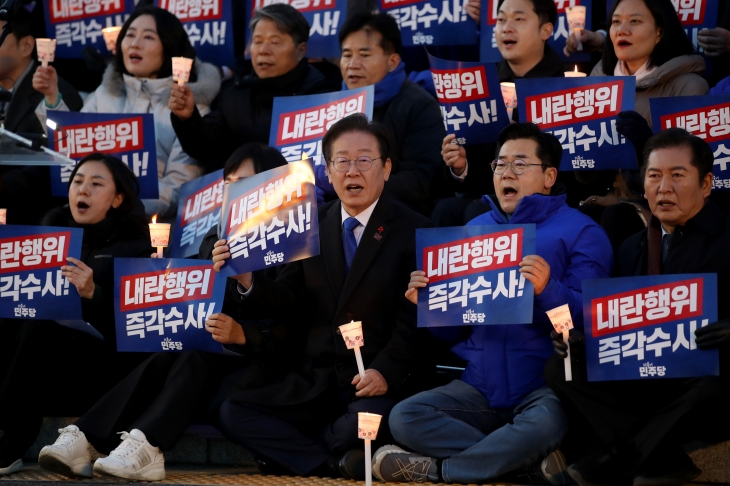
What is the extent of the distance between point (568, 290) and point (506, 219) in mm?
509

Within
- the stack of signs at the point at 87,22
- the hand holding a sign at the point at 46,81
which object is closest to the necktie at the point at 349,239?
the hand holding a sign at the point at 46,81

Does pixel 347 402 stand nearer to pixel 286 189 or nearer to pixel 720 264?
pixel 286 189

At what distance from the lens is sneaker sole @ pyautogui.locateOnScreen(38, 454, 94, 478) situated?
4945mm

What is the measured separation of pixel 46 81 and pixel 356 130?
2690mm

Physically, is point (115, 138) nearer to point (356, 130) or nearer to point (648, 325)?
point (356, 130)

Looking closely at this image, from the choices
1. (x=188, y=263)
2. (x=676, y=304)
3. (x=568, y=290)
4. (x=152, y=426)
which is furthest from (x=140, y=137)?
(x=676, y=304)

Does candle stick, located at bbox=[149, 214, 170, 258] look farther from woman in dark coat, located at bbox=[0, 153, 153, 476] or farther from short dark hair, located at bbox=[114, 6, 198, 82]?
short dark hair, located at bbox=[114, 6, 198, 82]

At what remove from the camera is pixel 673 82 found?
5992mm

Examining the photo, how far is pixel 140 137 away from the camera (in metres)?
6.80

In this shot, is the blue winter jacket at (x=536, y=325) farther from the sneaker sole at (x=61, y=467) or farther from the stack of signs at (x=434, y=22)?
the stack of signs at (x=434, y=22)

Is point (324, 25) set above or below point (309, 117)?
above

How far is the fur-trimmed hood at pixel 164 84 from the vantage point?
740cm

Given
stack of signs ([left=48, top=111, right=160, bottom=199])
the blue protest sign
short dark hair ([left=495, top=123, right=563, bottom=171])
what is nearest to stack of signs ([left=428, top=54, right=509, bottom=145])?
short dark hair ([left=495, top=123, right=563, bottom=171])

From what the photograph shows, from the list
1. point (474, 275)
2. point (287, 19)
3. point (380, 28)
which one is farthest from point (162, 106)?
point (474, 275)
